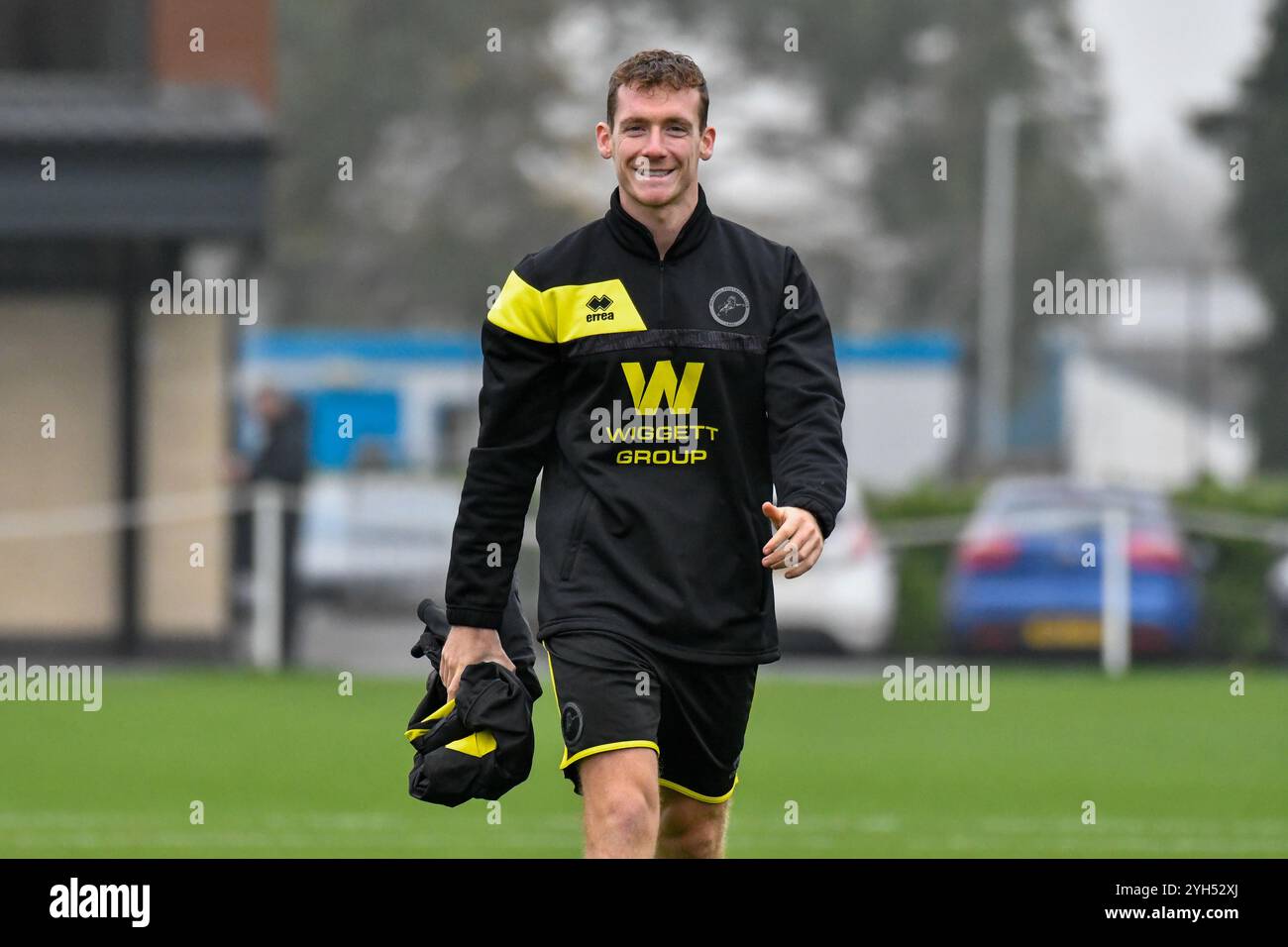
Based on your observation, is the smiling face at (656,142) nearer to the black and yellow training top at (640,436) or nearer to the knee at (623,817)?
the black and yellow training top at (640,436)

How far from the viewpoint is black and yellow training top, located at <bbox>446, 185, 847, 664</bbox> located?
586cm

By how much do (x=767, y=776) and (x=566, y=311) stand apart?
23.1ft

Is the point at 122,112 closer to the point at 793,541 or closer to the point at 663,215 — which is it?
the point at 663,215

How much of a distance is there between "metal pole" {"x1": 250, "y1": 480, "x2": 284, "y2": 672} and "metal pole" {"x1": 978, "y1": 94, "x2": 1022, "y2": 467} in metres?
33.3

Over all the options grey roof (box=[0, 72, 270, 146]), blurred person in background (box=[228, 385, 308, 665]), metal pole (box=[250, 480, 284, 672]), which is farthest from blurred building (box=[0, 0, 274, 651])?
metal pole (box=[250, 480, 284, 672])

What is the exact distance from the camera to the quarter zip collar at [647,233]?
19.6ft

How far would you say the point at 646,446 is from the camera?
5.88m

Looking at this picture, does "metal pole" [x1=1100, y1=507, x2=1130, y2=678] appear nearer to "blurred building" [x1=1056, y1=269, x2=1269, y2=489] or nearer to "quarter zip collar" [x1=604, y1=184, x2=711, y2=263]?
"quarter zip collar" [x1=604, y1=184, x2=711, y2=263]

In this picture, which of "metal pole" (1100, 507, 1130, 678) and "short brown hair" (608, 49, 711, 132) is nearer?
"short brown hair" (608, 49, 711, 132)

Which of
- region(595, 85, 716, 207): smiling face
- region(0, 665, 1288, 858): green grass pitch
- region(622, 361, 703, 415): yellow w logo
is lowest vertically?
Answer: region(0, 665, 1288, 858): green grass pitch
